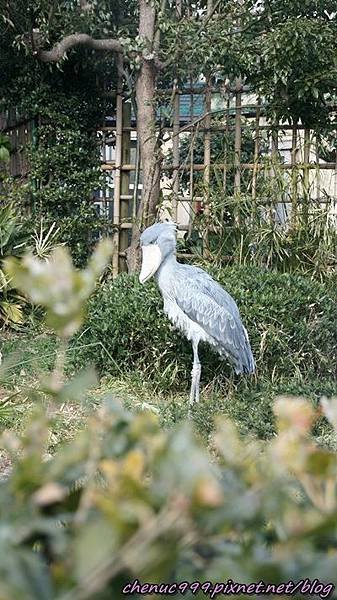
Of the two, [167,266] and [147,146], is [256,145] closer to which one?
[147,146]

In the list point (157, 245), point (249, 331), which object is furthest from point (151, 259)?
point (249, 331)

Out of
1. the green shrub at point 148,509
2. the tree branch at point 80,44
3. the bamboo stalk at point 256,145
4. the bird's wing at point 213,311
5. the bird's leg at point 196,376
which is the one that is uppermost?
the tree branch at point 80,44

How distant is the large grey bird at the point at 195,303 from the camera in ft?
15.6

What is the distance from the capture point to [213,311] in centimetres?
476

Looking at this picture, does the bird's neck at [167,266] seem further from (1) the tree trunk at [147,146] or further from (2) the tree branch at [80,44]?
(2) the tree branch at [80,44]

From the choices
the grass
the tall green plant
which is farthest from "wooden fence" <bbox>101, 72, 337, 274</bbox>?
the grass

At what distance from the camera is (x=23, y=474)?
2.20ft

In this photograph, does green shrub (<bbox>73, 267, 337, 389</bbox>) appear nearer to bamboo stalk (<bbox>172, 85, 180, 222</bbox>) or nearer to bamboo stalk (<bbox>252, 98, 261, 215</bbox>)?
bamboo stalk (<bbox>252, 98, 261, 215</bbox>)

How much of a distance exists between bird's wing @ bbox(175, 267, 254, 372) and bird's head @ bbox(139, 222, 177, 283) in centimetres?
16

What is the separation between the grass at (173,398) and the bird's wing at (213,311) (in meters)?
0.32

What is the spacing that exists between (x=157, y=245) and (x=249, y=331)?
3.08 ft

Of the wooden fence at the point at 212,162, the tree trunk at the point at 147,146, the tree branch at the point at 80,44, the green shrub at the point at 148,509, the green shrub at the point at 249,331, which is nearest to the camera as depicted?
the green shrub at the point at 148,509

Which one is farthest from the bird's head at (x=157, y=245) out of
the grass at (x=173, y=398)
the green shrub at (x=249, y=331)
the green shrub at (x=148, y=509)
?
the green shrub at (x=148, y=509)

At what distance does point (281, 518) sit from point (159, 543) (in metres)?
0.14
